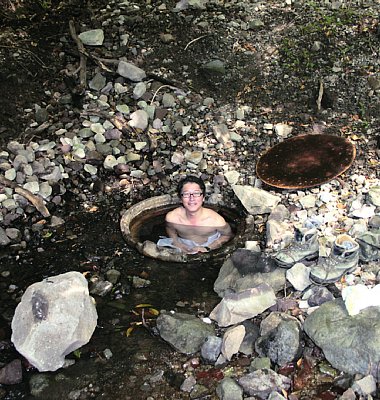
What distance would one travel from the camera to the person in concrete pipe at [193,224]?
5.55m

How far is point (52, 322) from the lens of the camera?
4168 millimetres

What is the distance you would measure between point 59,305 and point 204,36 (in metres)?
4.52

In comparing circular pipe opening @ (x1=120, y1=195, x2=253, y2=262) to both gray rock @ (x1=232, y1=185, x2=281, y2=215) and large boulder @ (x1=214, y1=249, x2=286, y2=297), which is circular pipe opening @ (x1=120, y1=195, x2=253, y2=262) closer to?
gray rock @ (x1=232, y1=185, x2=281, y2=215)

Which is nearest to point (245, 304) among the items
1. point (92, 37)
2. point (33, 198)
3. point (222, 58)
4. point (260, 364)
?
point (260, 364)

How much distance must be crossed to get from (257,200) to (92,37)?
10.9 feet

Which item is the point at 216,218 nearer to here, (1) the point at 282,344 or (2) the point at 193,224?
(2) the point at 193,224

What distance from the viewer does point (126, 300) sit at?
15.8ft

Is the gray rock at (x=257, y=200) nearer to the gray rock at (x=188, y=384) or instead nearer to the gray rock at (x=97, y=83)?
the gray rock at (x=188, y=384)

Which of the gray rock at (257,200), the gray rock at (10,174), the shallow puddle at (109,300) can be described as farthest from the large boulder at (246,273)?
the gray rock at (10,174)

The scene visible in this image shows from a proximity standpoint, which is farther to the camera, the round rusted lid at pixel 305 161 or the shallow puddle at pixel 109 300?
the round rusted lid at pixel 305 161

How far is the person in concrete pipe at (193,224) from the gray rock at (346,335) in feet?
5.13

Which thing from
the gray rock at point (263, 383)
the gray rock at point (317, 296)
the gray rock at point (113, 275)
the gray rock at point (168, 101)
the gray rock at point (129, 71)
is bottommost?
the gray rock at point (113, 275)

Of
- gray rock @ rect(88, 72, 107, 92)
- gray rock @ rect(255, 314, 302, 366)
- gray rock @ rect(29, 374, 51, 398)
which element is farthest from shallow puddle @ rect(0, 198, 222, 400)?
gray rock @ rect(88, 72, 107, 92)

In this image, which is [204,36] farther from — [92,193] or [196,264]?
[196,264]
